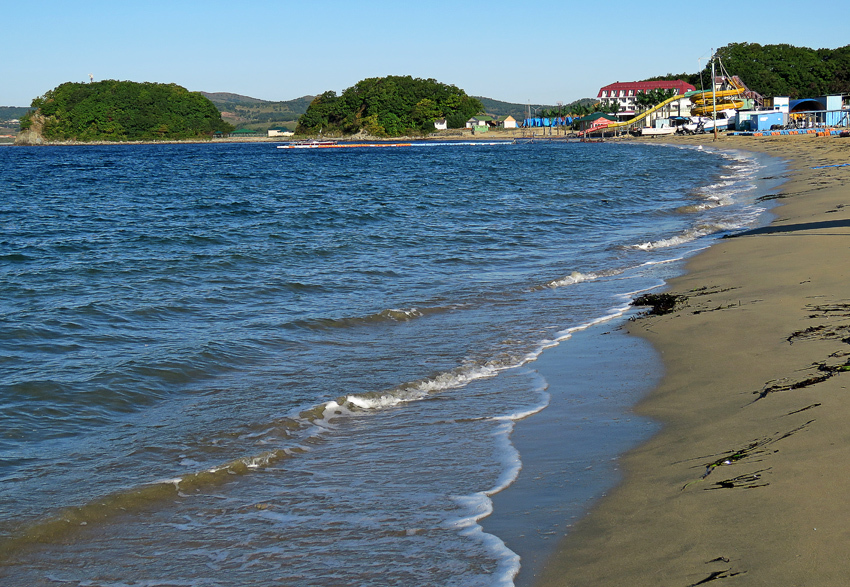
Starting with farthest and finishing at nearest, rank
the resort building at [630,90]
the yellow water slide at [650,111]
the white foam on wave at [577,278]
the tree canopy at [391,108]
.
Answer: the tree canopy at [391,108]
the resort building at [630,90]
the yellow water slide at [650,111]
the white foam on wave at [577,278]

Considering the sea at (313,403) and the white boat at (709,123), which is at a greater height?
the white boat at (709,123)

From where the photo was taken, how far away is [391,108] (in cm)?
17700

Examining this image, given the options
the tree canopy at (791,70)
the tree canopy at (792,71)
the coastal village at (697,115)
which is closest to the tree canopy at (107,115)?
the coastal village at (697,115)

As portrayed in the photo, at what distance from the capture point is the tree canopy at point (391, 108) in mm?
176500

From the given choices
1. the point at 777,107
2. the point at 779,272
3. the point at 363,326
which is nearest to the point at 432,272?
the point at 363,326

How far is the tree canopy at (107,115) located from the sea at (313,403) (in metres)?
183

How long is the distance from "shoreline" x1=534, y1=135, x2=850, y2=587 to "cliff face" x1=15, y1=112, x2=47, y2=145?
210369mm

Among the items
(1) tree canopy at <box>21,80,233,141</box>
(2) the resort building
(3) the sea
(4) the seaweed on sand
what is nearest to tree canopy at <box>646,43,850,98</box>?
(2) the resort building

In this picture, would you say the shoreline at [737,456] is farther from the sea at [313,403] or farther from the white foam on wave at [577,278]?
the white foam on wave at [577,278]

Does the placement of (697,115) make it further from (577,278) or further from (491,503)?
(491,503)

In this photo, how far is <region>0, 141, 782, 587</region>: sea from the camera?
410cm

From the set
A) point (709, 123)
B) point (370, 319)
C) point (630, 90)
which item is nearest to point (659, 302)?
point (370, 319)

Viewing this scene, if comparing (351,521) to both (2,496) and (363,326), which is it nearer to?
(2,496)

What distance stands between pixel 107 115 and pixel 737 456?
20046 centimetres
